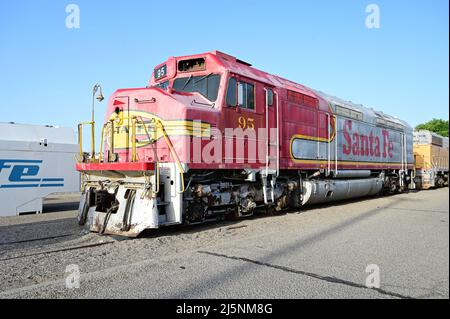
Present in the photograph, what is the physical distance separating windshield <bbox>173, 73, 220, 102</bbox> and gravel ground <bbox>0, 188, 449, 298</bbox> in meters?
3.06

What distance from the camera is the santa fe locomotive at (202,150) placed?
23.9ft

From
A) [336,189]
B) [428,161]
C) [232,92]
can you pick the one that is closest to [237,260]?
[232,92]

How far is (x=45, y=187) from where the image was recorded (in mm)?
12992

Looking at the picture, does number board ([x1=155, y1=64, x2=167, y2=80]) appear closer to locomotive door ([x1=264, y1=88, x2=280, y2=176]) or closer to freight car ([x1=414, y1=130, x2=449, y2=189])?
locomotive door ([x1=264, y1=88, x2=280, y2=176])

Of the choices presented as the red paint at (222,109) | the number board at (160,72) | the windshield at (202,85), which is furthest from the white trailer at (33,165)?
the windshield at (202,85)

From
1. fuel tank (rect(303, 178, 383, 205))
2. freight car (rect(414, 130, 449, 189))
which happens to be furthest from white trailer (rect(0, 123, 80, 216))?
freight car (rect(414, 130, 449, 189))

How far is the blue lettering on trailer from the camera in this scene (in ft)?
39.8

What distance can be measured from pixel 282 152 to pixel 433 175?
59.9ft

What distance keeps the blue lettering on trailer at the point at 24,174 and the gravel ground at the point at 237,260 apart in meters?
3.93

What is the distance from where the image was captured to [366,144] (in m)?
15.2

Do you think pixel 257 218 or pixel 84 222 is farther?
pixel 257 218
